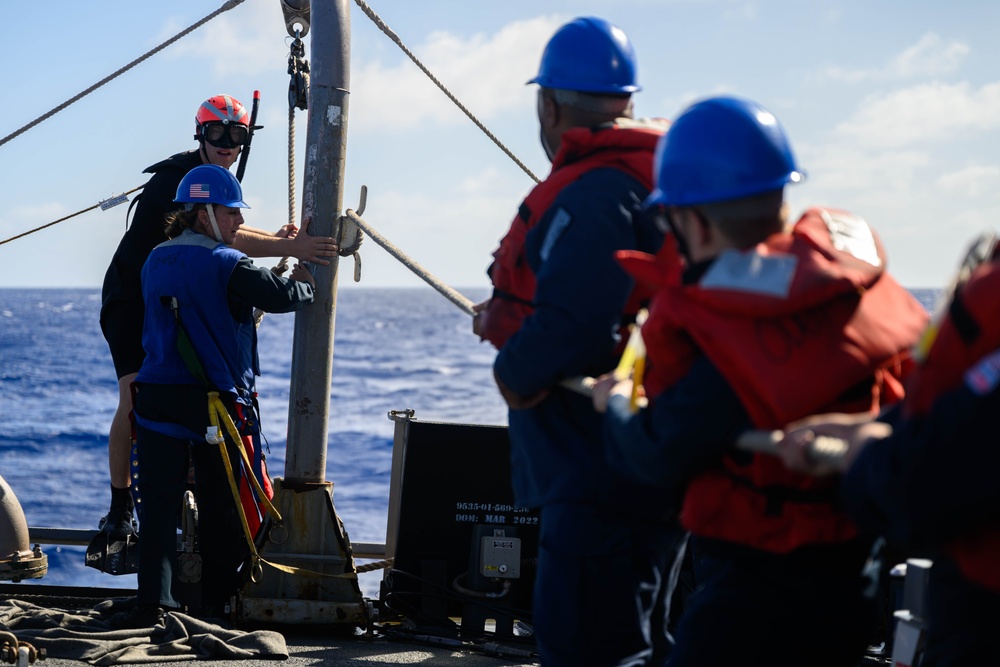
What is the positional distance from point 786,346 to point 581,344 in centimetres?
77

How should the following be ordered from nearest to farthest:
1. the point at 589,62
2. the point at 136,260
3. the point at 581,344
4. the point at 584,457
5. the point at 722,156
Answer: the point at 722,156 → the point at 581,344 → the point at 584,457 → the point at 589,62 → the point at 136,260

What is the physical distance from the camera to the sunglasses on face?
19.0ft

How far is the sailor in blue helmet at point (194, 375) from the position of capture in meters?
4.88

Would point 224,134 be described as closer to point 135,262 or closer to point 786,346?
point 135,262

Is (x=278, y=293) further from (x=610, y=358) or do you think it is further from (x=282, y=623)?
(x=610, y=358)

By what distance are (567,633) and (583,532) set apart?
232mm

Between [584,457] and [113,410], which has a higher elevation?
[584,457]

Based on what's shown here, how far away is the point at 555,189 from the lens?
119 inches

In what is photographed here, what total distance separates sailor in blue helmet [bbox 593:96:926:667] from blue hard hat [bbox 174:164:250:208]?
9.93ft

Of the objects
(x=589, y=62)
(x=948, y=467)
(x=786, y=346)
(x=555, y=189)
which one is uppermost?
(x=589, y=62)

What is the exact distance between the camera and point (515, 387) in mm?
2934

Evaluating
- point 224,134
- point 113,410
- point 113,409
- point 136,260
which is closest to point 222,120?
point 224,134

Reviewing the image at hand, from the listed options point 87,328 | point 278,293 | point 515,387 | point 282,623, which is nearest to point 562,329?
point 515,387

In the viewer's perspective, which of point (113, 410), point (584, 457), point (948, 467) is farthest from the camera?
point (113, 410)
